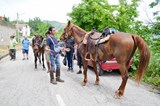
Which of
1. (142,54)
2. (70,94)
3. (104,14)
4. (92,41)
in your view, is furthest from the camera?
(104,14)

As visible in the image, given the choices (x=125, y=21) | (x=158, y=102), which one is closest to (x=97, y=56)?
Result: (x=158, y=102)

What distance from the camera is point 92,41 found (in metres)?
8.20

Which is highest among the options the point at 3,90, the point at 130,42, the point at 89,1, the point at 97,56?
the point at 89,1

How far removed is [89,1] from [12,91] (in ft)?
38.2

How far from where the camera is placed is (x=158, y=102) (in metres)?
6.35

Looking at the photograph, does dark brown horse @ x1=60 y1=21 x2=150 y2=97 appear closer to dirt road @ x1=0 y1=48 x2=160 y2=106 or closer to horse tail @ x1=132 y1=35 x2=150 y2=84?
horse tail @ x1=132 y1=35 x2=150 y2=84

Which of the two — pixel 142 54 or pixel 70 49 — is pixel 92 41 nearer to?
pixel 142 54

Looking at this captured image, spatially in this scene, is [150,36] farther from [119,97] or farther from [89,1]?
[89,1]

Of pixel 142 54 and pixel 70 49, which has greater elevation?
pixel 142 54

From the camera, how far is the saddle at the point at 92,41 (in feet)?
25.9

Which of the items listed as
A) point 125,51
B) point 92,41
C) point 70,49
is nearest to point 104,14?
point 70,49

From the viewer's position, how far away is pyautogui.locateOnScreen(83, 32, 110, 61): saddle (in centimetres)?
788

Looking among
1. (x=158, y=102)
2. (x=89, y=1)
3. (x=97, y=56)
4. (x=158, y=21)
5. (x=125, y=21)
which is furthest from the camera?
(x=89, y=1)

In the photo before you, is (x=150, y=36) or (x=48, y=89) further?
(x=150, y=36)
